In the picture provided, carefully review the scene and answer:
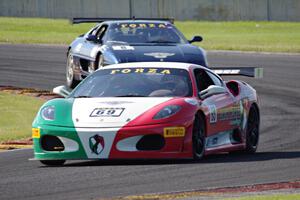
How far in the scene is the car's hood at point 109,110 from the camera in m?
11.5

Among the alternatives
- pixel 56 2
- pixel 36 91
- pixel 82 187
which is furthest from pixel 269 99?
A: pixel 56 2

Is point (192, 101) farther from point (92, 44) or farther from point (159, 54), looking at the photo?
point (92, 44)

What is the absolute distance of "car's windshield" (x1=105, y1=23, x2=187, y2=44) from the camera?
20.2 meters

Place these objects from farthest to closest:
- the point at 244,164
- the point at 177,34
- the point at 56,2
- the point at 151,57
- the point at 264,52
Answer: the point at 56,2 → the point at 264,52 → the point at 177,34 → the point at 151,57 → the point at 244,164

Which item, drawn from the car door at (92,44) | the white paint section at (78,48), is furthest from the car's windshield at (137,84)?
the white paint section at (78,48)

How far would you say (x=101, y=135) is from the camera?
11.4 m

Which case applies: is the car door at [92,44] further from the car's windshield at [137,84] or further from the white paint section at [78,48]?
the car's windshield at [137,84]

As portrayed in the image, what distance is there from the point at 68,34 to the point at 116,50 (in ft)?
78.8

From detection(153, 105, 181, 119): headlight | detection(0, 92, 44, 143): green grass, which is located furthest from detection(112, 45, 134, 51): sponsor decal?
detection(153, 105, 181, 119): headlight

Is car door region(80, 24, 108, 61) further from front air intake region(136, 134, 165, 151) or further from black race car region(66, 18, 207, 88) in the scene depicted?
front air intake region(136, 134, 165, 151)

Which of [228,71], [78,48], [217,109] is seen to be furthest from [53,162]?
[78,48]

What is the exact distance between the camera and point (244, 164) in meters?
11.7

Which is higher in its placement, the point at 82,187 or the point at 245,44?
the point at 82,187

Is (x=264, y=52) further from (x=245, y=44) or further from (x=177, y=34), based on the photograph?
(x=177, y=34)
